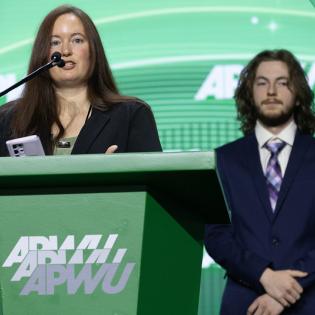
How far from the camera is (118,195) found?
1.34 meters

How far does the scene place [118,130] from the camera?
2.07m

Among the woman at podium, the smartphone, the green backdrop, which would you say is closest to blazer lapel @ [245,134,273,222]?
the green backdrop

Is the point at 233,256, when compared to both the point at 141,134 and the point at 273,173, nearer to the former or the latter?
the point at 273,173

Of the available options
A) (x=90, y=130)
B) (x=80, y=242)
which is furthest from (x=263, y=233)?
(x=80, y=242)

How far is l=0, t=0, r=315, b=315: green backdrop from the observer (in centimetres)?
345

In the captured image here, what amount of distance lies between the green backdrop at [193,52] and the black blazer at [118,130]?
1.32m

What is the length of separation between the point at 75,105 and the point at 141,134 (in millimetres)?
193

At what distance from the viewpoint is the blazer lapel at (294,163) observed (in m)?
2.77

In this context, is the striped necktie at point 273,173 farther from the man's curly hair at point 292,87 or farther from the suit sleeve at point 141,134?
the suit sleeve at point 141,134

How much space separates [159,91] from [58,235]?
2.21 meters

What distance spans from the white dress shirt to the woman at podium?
853 mm

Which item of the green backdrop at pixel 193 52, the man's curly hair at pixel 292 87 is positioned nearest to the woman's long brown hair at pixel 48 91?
the man's curly hair at pixel 292 87

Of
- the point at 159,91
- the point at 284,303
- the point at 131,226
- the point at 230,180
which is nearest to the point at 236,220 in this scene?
the point at 230,180

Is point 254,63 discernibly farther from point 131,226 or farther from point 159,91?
point 131,226
